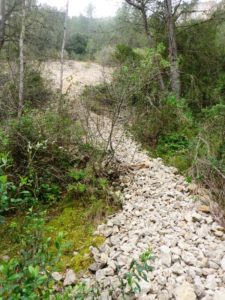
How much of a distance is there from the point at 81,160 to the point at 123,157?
94 centimetres

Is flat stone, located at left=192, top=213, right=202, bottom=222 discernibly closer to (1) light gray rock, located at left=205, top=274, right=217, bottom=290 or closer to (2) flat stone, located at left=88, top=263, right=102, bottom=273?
(1) light gray rock, located at left=205, top=274, right=217, bottom=290

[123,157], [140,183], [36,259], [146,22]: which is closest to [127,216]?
[140,183]

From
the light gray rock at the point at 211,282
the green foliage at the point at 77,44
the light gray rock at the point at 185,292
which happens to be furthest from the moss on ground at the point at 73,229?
the green foliage at the point at 77,44

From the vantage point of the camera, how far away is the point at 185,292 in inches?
86.7

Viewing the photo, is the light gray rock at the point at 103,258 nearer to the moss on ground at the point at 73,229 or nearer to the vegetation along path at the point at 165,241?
the vegetation along path at the point at 165,241

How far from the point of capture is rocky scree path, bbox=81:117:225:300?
2307 millimetres

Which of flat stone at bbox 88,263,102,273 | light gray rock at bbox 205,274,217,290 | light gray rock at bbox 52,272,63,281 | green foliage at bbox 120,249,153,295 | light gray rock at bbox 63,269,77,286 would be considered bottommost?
light gray rock at bbox 52,272,63,281

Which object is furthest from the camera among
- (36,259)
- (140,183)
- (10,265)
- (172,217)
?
(140,183)

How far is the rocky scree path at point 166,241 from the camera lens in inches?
90.8

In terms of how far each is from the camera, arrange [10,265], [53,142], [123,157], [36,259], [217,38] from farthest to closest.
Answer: [217,38] → [123,157] → [53,142] → [36,259] → [10,265]

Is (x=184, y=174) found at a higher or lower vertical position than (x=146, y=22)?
lower

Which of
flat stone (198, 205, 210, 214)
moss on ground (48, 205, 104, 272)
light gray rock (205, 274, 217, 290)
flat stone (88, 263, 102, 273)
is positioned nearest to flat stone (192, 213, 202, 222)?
flat stone (198, 205, 210, 214)

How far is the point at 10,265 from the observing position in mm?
1285

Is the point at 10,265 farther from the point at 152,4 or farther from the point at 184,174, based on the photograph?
the point at 152,4
